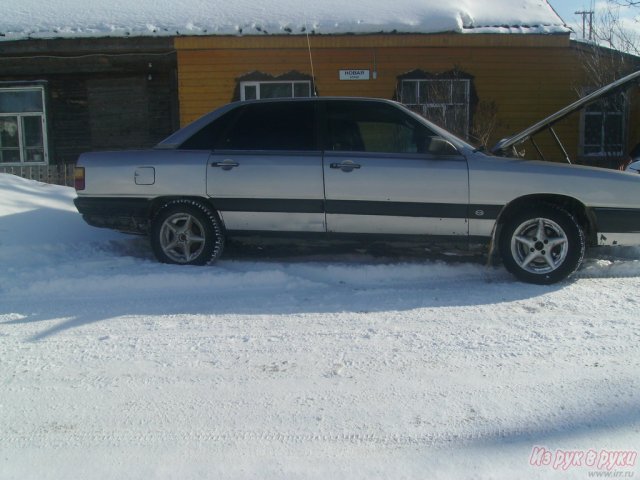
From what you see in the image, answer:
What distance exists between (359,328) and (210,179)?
220 cm

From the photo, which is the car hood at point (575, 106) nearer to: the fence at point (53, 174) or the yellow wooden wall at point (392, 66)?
the yellow wooden wall at point (392, 66)

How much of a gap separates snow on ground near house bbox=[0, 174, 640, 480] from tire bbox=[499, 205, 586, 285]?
152 mm

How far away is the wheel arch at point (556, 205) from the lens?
5090 millimetres

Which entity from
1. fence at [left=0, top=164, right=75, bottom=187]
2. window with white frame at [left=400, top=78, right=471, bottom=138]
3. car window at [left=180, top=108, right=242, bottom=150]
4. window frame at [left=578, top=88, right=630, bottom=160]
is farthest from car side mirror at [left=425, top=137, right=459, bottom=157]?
fence at [left=0, top=164, right=75, bottom=187]

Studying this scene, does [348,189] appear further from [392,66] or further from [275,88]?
[275,88]

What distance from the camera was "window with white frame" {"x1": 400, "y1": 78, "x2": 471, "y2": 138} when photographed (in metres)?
11.0

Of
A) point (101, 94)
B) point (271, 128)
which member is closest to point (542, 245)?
point (271, 128)

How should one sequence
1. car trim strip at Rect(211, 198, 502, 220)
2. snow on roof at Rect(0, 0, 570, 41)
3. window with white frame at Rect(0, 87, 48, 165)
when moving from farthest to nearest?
1. window with white frame at Rect(0, 87, 48, 165)
2. snow on roof at Rect(0, 0, 570, 41)
3. car trim strip at Rect(211, 198, 502, 220)

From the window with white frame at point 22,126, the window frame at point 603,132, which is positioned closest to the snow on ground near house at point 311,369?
the window frame at point 603,132

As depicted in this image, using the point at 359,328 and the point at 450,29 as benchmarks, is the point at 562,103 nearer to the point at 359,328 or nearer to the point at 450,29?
the point at 450,29

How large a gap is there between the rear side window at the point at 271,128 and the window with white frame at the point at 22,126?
9179 mm

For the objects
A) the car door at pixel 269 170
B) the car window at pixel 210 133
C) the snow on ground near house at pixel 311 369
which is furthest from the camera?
the car window at pixel 210 133

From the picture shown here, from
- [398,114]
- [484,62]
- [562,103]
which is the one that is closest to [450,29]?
[484,62]

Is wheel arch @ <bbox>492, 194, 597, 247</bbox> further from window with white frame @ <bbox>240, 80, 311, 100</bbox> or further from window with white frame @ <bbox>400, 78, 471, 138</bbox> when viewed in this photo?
window with white frame @ <bbox>240, 80, 311, 100</bbox>
